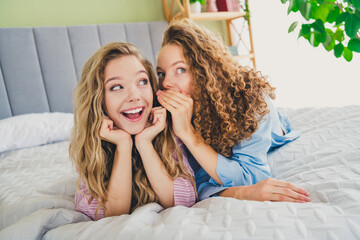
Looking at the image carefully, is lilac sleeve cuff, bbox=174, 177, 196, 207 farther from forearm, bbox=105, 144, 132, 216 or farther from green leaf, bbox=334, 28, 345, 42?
green leaf, bbox=334, 28, 345, 42

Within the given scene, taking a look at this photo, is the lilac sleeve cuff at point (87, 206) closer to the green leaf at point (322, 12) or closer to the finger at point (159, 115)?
the finger at point (159, 115)

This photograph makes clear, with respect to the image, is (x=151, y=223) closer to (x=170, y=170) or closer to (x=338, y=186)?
(x=170, y=170)

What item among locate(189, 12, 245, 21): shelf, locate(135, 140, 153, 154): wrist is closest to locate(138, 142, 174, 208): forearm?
locate(135, 140, 153, 154): wrist

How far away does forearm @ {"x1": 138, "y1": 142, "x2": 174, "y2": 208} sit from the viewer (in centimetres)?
89

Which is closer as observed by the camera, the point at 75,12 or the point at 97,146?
the point at 97,146

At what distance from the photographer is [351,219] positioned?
538 mm

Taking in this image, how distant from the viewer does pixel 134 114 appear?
0.95 metres

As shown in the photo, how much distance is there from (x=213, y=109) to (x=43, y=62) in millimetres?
1638

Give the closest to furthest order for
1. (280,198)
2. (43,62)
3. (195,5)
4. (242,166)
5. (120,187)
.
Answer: (280,198) < (120,187) < (242,166) < (43,62) < (195,5)

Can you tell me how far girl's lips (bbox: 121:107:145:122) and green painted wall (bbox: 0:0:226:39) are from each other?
1.74m

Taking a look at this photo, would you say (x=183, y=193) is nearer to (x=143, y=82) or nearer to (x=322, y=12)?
(x=143, y=82)

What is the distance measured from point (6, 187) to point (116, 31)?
1.68 metres

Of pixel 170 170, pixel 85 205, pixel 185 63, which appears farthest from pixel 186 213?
pixel 185 63

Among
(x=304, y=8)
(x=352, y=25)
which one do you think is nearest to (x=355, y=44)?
(x=352, y=25)
